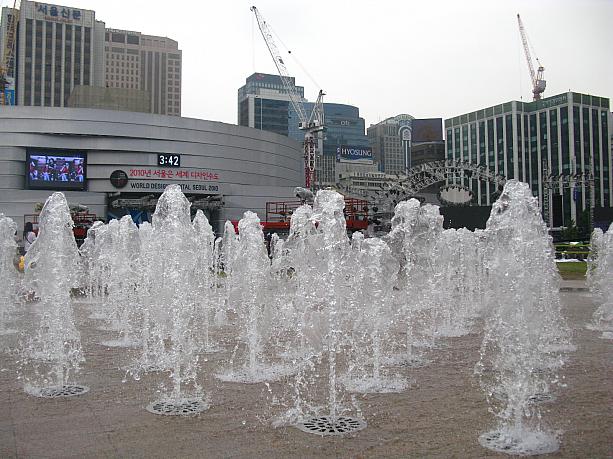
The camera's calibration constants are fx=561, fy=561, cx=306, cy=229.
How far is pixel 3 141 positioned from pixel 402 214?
5233 cm

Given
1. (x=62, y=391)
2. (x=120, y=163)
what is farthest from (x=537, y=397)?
(x=120, y=163)

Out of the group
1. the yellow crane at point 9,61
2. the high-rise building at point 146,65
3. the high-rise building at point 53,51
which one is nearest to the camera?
the yellow crane at point 9,61

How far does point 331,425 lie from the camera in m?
5.61

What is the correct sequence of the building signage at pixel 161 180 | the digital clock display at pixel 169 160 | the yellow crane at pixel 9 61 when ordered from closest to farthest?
the building signage at pixel 161 180 → the digital clock display at pixel 169 160 → the yellow crane at pixel 9 61

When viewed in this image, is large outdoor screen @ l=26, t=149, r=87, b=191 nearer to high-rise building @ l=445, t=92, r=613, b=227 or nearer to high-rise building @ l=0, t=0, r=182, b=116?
high-rise building @ l=0, t=0, r=182, b=116

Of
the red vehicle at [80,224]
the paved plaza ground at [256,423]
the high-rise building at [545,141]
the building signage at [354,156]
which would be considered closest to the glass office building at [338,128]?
the building signage at [354,156]

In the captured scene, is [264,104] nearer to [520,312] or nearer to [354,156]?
[354,156]

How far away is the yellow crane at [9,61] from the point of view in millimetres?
99500

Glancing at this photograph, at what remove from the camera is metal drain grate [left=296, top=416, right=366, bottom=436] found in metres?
5.42

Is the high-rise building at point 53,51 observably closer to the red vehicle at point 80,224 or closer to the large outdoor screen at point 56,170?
the large outdoor screen at point 56,170

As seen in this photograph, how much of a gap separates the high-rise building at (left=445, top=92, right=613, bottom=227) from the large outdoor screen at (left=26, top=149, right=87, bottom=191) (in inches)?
2793

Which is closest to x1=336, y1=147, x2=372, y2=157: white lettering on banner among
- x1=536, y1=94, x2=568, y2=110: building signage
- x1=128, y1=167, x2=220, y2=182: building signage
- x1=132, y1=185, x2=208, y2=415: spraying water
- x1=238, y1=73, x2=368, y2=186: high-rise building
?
x1=238, y1=73, x2=368, y2=186: high-rise building

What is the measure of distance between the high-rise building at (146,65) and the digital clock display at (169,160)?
113 meters

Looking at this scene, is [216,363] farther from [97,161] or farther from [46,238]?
[97,161]
